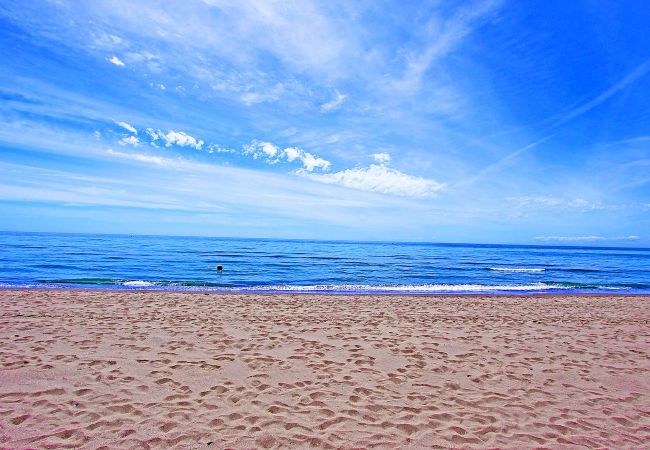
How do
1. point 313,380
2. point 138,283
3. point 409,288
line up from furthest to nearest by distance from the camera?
point 409,288 → point 138,283 → point 313,380

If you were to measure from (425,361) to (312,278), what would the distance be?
726 inches

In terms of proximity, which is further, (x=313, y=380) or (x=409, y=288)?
(x=409, y=288)

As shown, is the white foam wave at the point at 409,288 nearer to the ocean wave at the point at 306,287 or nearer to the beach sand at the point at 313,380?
the ocean wave at the point at 306,287

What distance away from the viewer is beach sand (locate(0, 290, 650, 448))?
486cm

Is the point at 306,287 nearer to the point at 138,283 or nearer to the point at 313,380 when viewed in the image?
the point at 138,283

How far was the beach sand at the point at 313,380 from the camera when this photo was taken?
4863 mm

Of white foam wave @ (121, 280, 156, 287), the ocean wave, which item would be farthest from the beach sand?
white foam wave @ (121, 280, 156, 287)

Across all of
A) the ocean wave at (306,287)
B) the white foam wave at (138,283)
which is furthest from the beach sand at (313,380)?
the white foam wave at (138,283)

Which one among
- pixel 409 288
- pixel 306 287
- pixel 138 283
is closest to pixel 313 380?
pixel 306 287

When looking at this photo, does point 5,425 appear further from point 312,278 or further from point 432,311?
point 312,278

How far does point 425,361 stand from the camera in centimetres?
779

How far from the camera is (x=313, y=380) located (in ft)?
21.7

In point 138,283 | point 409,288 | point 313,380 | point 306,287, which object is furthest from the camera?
point 409,288

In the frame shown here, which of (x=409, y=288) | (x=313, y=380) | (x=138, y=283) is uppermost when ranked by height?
(x=313, y=380)
